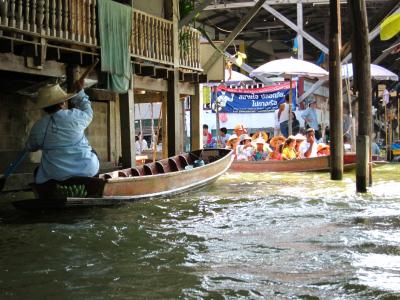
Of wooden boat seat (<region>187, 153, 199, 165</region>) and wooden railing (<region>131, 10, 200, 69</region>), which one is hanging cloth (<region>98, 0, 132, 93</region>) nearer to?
wooden railing (<region>131, 10, 200, 69</region>)

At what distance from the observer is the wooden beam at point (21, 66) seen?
859cm

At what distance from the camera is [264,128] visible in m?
20.2

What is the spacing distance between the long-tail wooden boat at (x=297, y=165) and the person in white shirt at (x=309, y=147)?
594mm

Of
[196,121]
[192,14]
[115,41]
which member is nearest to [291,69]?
[196,121]

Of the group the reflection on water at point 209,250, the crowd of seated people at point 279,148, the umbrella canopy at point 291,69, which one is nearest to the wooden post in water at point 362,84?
the reflection on water at point 209,250

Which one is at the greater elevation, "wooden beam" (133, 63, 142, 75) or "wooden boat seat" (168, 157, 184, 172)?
"wooden beam" (133, 63, 142, 75)

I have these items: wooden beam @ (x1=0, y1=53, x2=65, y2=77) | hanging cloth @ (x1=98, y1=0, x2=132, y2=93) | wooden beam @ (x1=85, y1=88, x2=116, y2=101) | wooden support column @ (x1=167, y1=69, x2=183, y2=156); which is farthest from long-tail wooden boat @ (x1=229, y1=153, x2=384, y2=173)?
wooden beam @ (x1=0, y1=53, x2=65, y2=77)

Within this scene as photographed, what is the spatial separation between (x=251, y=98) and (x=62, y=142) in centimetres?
1350

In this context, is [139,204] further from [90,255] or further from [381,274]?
[381,274]

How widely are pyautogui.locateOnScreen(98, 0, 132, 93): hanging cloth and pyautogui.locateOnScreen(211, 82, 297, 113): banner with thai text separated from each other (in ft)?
29.1

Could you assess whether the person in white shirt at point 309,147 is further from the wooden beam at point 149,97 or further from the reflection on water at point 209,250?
the reflection on water at point 209,250

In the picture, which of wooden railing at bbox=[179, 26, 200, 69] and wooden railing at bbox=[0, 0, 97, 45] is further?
wooden railing at bbox=[179, 26, 200, 69]

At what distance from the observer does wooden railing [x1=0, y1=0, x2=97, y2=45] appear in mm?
8234

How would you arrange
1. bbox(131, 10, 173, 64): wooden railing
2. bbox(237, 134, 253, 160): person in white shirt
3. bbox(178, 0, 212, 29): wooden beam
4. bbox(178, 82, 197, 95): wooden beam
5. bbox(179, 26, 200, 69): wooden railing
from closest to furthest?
bbox(131, 10, 173, 64): wooden railing < bbox(178, 0, 212, 29): wooden beam < bbox(179, 26, 200, 69): wooden railing < bbox(178, 82, 197, 95): wooden beam < bbox(237, 134, 253, 160): person in white shirt
